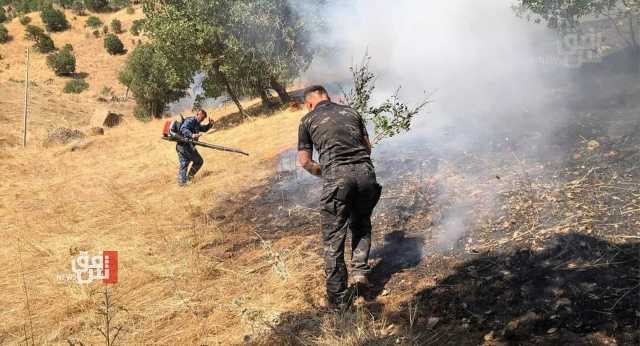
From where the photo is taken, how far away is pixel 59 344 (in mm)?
3541

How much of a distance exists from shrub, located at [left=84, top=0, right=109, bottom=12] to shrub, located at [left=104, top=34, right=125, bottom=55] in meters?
11.2

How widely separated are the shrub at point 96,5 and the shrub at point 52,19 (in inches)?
220

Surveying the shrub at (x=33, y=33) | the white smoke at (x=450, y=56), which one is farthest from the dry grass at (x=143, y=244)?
the shrub at (x=33, y=33)

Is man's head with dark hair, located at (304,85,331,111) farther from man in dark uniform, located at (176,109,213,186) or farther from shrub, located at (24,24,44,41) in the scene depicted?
shrub, located at (24,24,44,41)

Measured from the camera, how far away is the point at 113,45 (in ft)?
129

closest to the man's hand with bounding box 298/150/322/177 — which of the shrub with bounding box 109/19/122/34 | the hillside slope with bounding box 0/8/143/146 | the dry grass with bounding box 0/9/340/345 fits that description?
the dry grass with bounding box 0/9/340/345

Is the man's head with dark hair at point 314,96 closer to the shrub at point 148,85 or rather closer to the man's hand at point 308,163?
the man's hand at point 308,163

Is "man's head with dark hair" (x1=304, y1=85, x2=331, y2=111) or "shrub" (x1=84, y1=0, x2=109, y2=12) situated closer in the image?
"man's head with dark hair" (x1=304, y1=85, x2=331, y2=111)

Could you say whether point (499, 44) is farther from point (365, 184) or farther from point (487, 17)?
point (365, 184)

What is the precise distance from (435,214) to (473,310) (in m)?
1.79

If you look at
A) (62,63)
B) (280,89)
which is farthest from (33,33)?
(280,89)

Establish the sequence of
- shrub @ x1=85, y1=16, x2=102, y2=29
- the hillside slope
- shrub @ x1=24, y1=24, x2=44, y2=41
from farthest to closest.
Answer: shrub @ x1=85, y1=16, x2=102, y2=29, shrub @ x1=24, y1=24, x2=44, y2=41, the hillside slope

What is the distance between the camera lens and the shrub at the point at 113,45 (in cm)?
3947

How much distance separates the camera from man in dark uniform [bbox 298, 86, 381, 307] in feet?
11.1
